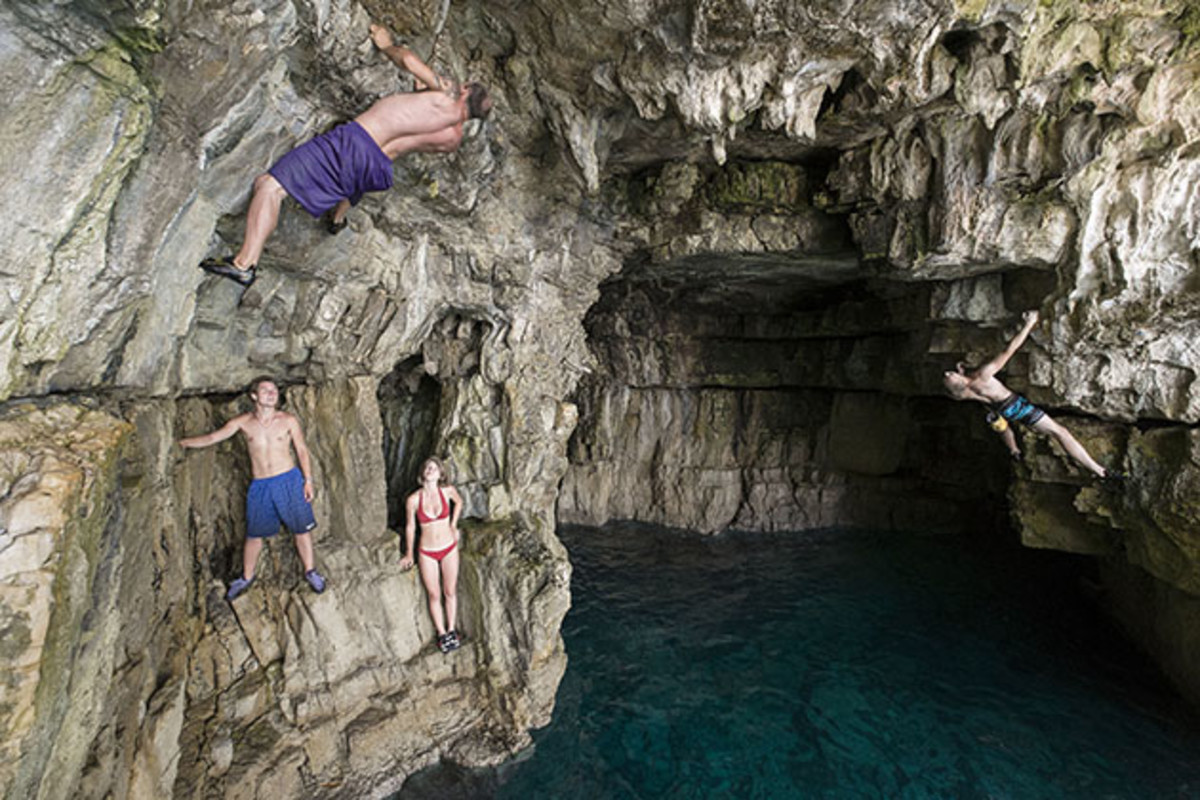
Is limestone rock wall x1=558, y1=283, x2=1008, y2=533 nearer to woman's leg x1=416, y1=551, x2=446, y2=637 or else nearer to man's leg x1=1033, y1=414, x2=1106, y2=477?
man's leg x1=1033, y1=414, x2=1106, y2=477

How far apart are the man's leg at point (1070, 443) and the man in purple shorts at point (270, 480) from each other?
825 cm

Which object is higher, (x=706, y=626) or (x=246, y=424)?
(x=246, y=424)

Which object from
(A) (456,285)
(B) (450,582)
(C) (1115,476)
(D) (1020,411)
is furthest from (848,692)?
(A) (456,285)

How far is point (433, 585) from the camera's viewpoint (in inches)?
268

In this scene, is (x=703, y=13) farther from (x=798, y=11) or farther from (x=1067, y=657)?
(x=1067, y=657)

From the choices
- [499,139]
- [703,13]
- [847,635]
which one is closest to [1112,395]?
[847,635]

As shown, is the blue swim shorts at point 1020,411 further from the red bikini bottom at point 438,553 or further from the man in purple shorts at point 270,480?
the man in purple shorts at point 270,480

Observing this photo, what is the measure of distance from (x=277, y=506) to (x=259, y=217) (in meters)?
3.16

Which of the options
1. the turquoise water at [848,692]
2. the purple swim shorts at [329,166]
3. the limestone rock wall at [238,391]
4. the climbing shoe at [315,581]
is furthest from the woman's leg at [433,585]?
the purple swim shorts at [329,166]

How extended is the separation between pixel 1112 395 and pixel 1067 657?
4.42 metres

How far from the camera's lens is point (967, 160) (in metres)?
6.59

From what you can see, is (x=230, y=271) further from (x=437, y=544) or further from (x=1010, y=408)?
(x=1010, y=408)

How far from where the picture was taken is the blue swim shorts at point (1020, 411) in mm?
6898

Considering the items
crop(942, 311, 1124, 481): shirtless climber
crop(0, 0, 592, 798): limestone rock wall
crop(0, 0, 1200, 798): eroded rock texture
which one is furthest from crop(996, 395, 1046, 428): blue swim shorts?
crop(0, 0, 592, 798): limestone rock wall
